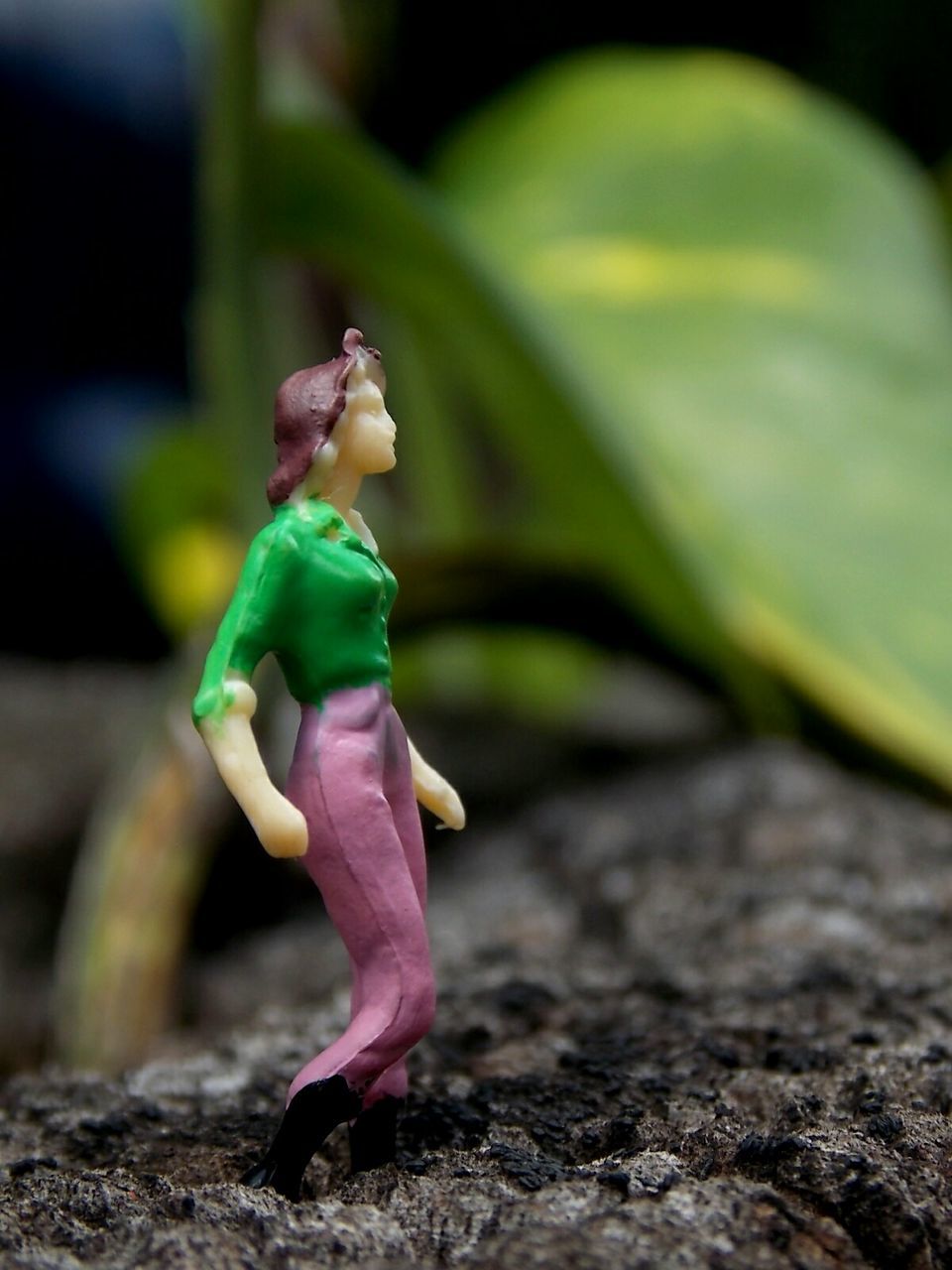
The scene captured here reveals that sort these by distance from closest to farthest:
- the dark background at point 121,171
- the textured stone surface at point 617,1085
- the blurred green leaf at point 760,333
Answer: the textured stone surface at point 617,1085 < the blurred green leaf at point 760,333 < the dark background at point 121,171

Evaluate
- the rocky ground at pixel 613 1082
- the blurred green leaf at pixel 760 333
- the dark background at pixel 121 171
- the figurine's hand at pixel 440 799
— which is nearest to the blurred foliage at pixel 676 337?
the blurred green leaf at pixel 760 333

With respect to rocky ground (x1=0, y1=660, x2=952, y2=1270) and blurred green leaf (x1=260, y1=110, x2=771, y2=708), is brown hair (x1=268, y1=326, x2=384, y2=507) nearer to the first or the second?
rocky ground (x1=0, y1=660, x2=952, y2=1270)

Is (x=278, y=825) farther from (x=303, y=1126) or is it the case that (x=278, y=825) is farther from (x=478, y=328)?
(x=478, y=328)

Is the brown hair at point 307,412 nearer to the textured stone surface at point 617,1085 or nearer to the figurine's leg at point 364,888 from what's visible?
the figurine's leg at point 364,888

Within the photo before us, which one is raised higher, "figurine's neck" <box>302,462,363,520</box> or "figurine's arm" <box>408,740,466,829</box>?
"figurine's neck" <box>302,462,363,520</box>

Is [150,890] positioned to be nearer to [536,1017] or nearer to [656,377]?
[536,1017]

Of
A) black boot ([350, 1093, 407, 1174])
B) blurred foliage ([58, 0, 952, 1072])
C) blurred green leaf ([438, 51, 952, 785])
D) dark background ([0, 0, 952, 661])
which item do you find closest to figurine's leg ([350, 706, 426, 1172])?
black boot ([350, 1093, 407, 1174])

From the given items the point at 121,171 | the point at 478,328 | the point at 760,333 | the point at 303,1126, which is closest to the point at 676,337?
the point at 760,333
